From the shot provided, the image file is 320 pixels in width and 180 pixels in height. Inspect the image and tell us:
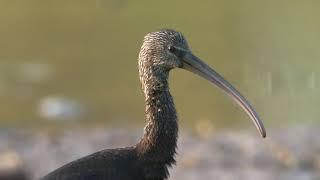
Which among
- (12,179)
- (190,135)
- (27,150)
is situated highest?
(190,135)

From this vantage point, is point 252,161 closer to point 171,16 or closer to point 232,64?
point 232,64

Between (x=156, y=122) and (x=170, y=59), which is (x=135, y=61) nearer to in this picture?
(x=156, y=122)

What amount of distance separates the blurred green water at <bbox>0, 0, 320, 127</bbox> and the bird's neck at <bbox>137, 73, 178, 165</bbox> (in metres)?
8.16

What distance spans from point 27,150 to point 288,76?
6.06 meters

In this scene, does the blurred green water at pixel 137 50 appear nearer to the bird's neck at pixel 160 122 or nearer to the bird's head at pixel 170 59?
the bird's neck at pixel 160 122

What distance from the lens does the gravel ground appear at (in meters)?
13.4

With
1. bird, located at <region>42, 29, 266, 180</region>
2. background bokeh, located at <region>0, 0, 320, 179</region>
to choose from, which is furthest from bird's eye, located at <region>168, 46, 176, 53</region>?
background bokeh, located at <region>0, 0, 320, 179</region>

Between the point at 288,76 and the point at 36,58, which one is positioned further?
the point at 36,58

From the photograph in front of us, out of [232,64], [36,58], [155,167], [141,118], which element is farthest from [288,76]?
[155,167]

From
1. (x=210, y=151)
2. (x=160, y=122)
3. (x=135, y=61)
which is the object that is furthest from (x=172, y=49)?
(x=135, y=61)

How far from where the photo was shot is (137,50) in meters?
22.0

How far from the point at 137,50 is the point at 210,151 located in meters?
8.03

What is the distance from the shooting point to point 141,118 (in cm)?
1664

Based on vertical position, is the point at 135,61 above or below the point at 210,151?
above
